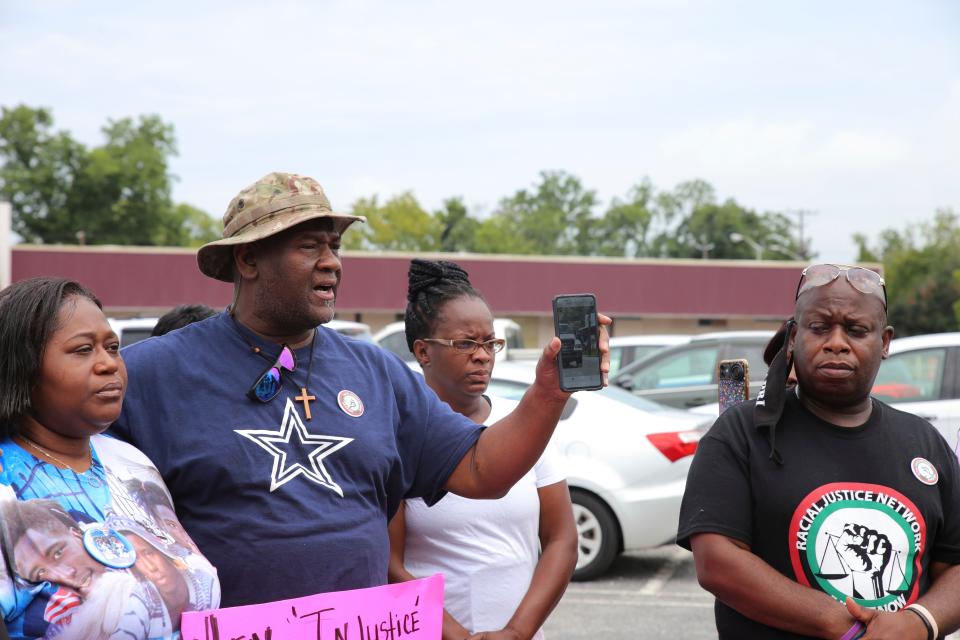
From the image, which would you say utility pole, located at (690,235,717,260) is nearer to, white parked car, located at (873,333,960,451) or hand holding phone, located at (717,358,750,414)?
white parked car, located at (873,333,960,451)

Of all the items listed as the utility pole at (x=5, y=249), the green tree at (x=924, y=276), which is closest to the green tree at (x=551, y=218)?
the green tree at (x=924, y=276)

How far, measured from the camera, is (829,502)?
2879 millimetres

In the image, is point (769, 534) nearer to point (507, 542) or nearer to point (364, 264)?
point (507, 542)

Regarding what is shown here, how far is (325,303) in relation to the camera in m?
2.83

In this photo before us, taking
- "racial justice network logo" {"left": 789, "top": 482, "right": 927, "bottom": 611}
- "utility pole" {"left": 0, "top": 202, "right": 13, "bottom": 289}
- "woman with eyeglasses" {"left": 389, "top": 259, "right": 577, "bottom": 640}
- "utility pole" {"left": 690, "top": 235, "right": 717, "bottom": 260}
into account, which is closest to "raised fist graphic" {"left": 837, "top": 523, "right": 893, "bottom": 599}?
"racial justice network logo" {"left": 789, "top": 482, "right": 927, "bottom": 611}

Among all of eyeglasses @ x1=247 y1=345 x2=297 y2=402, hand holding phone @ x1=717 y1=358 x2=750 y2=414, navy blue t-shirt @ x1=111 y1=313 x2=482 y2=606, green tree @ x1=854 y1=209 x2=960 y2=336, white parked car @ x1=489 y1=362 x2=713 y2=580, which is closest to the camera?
navy blue t-shirt @ x1=111 y1=313 x2=482 y2=606

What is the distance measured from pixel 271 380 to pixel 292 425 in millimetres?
136

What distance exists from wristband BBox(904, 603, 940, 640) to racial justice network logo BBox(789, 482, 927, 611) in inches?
2.0

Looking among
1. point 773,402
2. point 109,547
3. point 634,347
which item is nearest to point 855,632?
point 773,402

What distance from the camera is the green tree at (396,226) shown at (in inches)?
3044

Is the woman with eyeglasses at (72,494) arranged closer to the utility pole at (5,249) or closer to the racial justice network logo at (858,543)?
the racial justice network logo at (858,543)

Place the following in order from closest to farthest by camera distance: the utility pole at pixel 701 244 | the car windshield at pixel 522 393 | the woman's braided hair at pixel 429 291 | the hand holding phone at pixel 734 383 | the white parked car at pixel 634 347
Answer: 1. the hand holding phone at pixel 734 383
2. the woman's braided hair at pixel 429 291
3. the car windshield at pixel 522 393
4. the white parked car at pixel 634 347
5. the utility pole at pixel 701 244

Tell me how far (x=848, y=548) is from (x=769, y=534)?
21 centimetres

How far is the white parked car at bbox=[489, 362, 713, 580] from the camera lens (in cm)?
796
